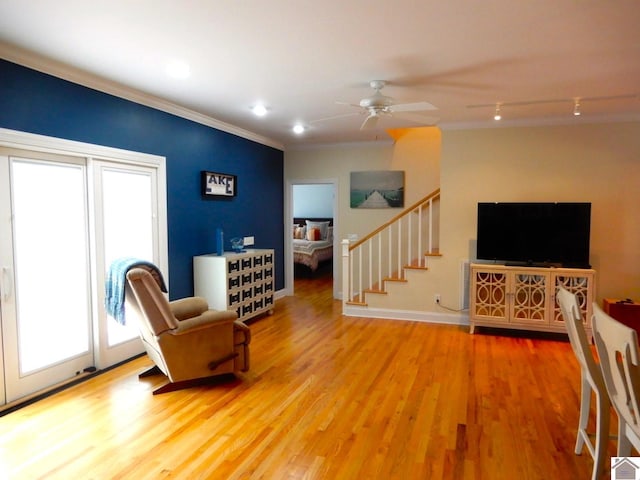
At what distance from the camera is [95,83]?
357cm

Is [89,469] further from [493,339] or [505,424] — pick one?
[493,339]

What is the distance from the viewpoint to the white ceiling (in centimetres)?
237

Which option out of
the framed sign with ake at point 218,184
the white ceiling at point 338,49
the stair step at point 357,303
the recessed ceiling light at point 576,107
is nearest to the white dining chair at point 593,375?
the white ceiling at point 338,49

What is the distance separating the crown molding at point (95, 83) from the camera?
2961 mm

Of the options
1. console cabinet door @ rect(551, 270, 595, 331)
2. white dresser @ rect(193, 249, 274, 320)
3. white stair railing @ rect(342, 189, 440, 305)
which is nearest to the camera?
console cabinet door @ rect(551, 270, 595, 331)

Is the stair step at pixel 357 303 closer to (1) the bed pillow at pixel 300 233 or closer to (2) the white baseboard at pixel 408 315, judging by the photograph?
(2) the white baseboard at pixel 408 315

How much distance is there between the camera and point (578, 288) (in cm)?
461

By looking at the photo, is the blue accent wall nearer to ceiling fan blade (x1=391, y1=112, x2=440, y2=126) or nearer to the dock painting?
the dock painting

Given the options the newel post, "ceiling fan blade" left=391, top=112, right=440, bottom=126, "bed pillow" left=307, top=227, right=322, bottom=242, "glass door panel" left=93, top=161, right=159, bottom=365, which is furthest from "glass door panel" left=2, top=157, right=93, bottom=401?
"bed pillow" left=307, top=227, right=322, bottom=242

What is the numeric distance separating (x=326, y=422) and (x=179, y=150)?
10.7 feet

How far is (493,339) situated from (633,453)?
2.26 m

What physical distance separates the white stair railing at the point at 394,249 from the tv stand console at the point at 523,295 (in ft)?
2.86

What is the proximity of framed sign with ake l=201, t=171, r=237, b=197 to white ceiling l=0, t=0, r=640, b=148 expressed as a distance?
36.8 inches

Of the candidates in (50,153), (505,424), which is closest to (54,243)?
(50,153)
